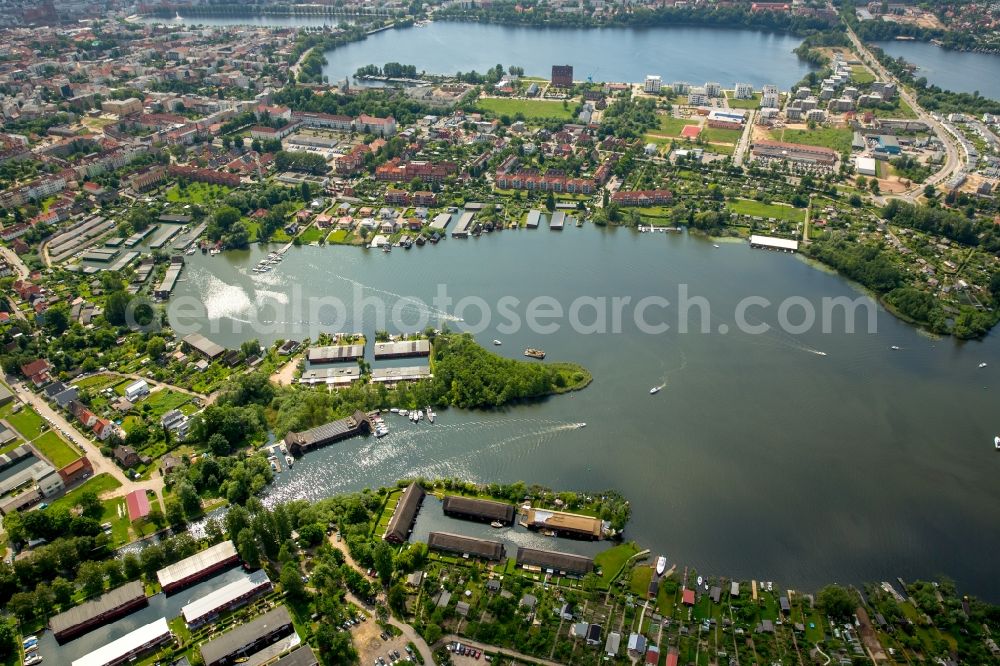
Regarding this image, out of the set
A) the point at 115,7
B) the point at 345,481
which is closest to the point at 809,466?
the point at 345,481

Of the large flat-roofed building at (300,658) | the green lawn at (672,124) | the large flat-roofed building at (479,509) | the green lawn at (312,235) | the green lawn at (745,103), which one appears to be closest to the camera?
the large flat-roofed building at (300,658)

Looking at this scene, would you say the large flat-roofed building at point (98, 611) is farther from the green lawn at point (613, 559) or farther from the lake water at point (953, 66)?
the lake water at point (953, 66)

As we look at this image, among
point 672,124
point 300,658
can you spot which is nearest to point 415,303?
point 300,658

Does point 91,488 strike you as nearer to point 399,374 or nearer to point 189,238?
point 399,374

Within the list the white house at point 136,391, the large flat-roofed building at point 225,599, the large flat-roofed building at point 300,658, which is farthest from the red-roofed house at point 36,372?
the large flat-roofed building at point 300,658

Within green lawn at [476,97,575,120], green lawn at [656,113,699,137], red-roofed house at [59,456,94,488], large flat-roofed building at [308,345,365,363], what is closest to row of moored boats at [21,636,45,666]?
red-roofed house at [59,456,94,488]
